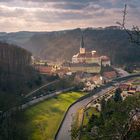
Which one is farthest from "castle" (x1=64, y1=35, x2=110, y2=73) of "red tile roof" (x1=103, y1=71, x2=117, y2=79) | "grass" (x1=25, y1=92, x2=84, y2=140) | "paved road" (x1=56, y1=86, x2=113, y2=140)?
"paved road" (x1=56, y1=86, x2=113, y2=140)

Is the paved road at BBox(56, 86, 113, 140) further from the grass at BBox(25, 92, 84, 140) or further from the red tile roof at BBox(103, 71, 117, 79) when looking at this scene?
the red tile roof at BBox(103, 71, 117, 79)

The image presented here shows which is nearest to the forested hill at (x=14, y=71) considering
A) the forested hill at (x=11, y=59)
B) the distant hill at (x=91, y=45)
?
the forested hill at (x=11, y=59)

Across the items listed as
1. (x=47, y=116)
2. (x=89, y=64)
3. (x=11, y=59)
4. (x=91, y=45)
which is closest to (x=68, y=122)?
(x=47, y=116)

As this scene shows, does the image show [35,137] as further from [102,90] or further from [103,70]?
[103,70]

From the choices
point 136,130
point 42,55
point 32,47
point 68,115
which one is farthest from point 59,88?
point 32,47

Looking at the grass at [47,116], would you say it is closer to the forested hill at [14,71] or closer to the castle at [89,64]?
the forested hill at [14,71]

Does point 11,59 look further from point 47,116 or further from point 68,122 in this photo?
point 68,122
